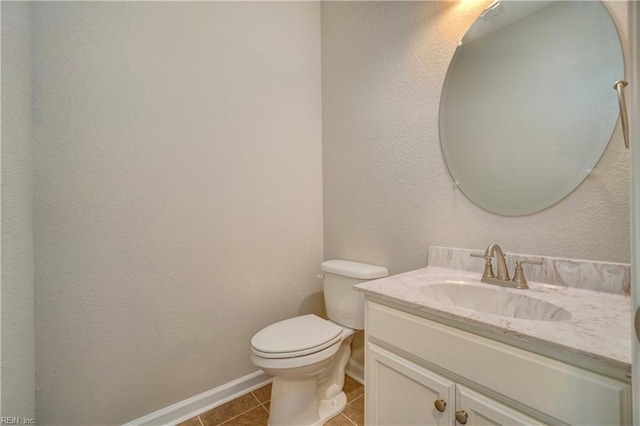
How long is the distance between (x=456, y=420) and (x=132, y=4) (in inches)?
81.6

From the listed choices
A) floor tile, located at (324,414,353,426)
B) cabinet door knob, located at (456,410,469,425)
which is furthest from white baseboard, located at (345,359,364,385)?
cabinet door knob, located at (456,410,469,425)

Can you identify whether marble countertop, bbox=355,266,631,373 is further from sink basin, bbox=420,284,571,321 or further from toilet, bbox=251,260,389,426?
toilet, bbox=251,260,389,426

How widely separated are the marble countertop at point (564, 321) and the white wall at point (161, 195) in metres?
0.90

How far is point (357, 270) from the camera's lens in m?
1.45

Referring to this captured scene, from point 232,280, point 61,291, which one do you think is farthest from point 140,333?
point 232,280

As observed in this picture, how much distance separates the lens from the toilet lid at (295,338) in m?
1.18

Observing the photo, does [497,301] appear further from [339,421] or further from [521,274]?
[339,421]

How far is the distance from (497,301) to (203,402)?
5.02 ft

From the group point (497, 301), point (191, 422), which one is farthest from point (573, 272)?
point (191, 422)

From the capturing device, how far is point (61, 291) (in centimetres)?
109

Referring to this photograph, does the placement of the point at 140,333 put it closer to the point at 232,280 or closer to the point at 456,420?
the point at 232,280

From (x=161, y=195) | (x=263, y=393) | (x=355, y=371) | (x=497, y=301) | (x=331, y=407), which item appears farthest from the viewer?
(x=355, y=371)

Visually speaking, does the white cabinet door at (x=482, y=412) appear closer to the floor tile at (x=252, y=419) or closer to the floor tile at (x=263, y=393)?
the floor tile at (x=252, y=419)

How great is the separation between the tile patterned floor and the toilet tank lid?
2.37 feet
